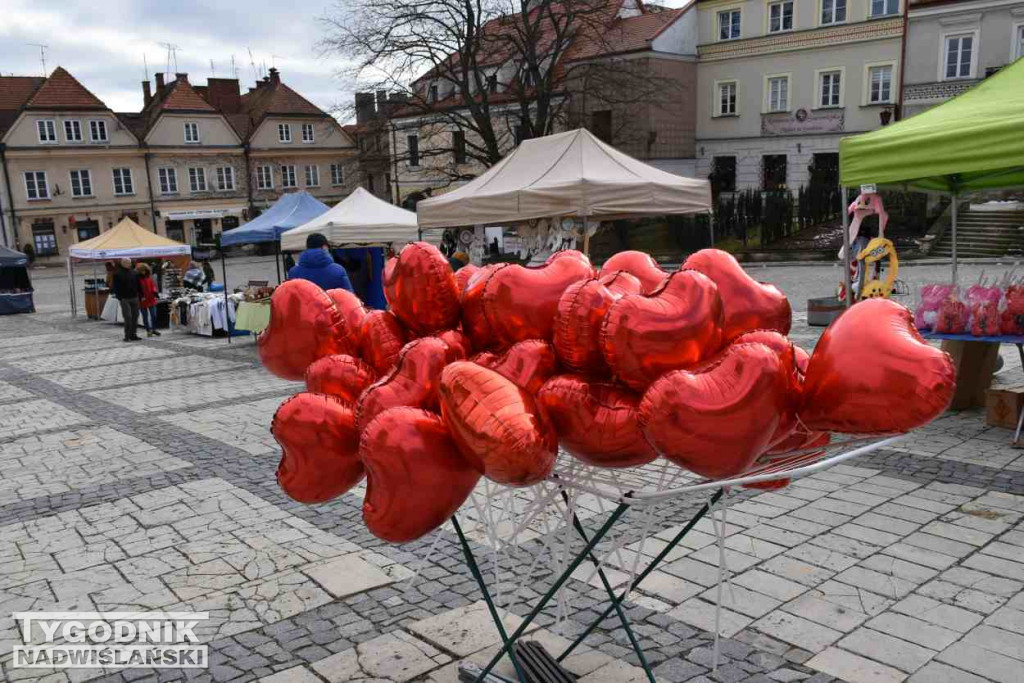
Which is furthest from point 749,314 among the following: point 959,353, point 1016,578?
point 959,353

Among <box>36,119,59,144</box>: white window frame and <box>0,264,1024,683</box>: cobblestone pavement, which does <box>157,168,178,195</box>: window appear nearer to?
<box>36,119,59,144</box>: white window frame

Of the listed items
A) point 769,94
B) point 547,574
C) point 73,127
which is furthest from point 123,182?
point 547,574

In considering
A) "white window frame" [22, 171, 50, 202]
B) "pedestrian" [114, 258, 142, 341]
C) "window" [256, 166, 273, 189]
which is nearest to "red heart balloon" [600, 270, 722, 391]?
Answer: "pedestrian" [114, 258, 142, 341]

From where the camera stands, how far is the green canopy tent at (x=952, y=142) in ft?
17.7

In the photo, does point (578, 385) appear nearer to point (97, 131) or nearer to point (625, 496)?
point (625, 496)

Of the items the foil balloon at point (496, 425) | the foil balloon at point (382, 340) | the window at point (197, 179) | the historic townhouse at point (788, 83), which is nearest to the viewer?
the foil balloon at point (496, 425)

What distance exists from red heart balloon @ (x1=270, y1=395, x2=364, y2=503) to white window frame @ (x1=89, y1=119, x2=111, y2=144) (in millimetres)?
49319

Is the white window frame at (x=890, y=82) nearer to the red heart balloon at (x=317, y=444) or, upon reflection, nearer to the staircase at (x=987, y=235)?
the staircase at (x=987, y=235)

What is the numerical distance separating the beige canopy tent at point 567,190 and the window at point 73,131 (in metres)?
41.6

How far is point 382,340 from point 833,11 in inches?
1405

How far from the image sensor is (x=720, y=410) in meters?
1.77

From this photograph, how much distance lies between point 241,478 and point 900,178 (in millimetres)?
5752

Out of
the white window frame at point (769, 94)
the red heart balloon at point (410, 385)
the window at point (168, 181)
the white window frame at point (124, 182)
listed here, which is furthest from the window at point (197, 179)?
the red heart balloon at point (410, 385)

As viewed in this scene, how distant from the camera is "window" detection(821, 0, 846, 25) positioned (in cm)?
3203
